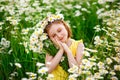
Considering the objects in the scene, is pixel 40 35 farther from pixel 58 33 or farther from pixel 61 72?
pixel 61 72

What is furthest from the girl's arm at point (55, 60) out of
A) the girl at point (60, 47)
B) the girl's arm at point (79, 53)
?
the girl's arm at point (79, 53)

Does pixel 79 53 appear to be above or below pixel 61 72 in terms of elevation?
above

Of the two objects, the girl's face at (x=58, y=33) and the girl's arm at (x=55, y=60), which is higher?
the girl's face at (x=58, y=33)

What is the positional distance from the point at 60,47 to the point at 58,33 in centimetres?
10

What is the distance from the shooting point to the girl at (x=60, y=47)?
290cm

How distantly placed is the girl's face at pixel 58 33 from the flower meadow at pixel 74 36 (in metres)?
0.07

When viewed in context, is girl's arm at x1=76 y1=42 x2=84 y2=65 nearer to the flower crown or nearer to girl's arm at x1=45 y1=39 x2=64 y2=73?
girl's arm at x1=45 y1=39 x2=64 y2=73

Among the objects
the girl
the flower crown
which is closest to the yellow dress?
the girl

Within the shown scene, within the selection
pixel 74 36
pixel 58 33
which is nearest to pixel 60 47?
pixel 58 33

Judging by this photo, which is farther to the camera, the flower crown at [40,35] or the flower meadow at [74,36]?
the flower crown at [40,35]

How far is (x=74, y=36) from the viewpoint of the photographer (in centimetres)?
422

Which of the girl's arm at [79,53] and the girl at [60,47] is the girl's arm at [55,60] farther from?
the girl's arm at [79,53]

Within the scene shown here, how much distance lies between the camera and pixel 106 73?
287 cm

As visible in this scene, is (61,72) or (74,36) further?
(74,36)
